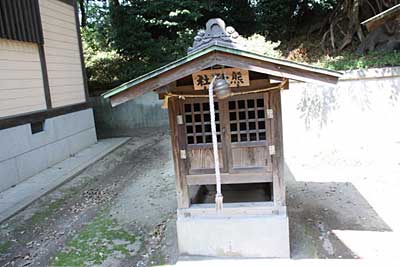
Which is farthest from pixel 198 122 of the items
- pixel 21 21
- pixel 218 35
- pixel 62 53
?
pixel 62 53

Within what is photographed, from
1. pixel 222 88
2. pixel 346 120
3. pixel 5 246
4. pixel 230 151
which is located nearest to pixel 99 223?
pixel 5 246

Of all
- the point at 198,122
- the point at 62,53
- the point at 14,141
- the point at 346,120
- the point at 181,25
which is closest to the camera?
the point at 198,122

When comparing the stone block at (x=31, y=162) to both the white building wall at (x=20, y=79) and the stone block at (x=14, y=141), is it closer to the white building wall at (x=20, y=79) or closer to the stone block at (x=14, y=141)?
the stone block at (x=14, y=141)

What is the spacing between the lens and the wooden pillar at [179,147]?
4.25 m

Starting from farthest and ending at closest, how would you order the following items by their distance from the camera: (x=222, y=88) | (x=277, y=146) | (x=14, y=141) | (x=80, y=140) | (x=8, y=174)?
(x=80, y=140), (x=14, y=141), (x=8, y=174), (x=277, y=146), (x=222, y=88)

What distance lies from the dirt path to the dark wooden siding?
3656 mm

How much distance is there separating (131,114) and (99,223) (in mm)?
9244

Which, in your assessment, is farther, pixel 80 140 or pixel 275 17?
pixel 275 17

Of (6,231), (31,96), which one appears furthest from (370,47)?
(6,231)

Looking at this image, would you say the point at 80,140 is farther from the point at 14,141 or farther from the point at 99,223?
the point at 99,223

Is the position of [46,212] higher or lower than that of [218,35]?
lower

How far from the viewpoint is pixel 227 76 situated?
4059 millimetres

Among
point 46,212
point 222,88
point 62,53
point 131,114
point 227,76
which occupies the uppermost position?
point 62,53

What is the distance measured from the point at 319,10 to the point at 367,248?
11.5 m
